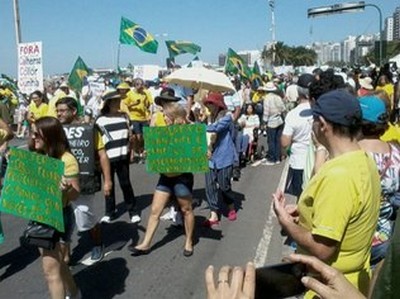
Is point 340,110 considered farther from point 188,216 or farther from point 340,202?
point 188,216

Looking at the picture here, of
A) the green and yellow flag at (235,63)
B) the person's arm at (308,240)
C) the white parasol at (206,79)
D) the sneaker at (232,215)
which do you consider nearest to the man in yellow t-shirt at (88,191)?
the sneaker at (232,215)

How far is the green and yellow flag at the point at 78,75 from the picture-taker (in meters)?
13.3

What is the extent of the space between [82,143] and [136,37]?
9.62 m

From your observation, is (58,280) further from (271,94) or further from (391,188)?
(271,94)

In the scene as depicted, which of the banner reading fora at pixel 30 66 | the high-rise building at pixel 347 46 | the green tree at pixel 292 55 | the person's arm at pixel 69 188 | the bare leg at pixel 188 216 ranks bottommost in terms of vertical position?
the bare leg at pixel 188 216

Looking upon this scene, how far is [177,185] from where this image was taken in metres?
4.95

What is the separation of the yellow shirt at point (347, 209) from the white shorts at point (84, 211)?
284cm

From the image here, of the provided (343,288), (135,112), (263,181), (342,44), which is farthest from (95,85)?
(342,44)

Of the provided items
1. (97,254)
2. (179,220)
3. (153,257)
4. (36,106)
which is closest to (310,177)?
(153,257)

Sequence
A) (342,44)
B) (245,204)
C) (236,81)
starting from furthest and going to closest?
(342,44) → (236,81) → (245,204)

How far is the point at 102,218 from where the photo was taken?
6.35 metres

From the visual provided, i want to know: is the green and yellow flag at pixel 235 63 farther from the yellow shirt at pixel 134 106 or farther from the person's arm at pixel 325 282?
the person's arm at pixel 325 282

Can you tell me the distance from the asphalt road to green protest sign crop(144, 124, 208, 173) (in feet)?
3.19

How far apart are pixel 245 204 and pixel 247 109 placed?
4.62m
